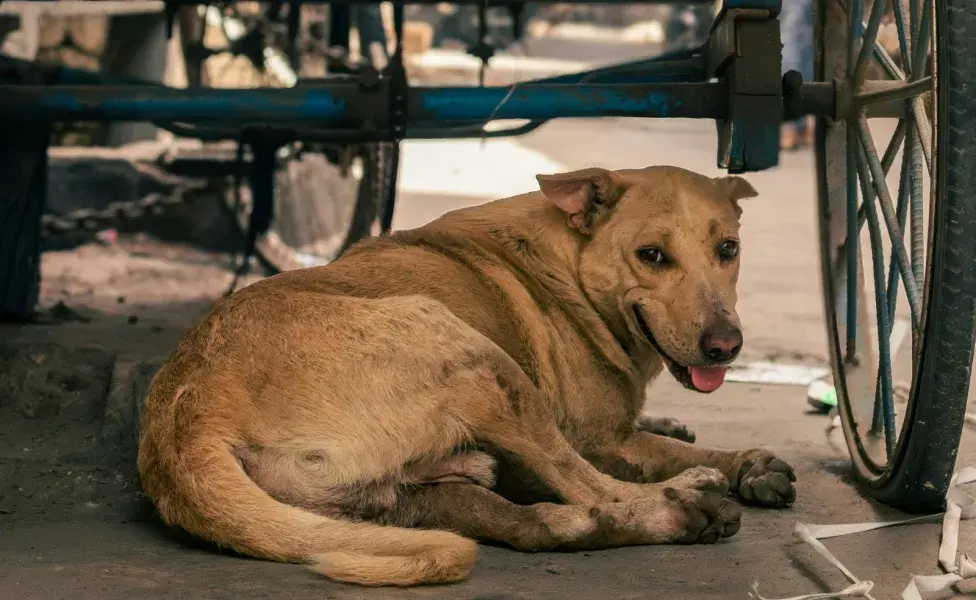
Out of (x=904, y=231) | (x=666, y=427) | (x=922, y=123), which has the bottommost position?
(x=666, y=427)

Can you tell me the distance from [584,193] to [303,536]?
1.22 meters

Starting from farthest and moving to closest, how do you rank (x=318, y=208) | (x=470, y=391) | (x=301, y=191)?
(x=318, y=208) < (x=301, y=191) < (x=470, y=391)

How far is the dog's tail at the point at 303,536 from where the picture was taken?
248 centimetres

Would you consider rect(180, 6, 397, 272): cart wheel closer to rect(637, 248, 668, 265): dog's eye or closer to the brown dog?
the brown dog

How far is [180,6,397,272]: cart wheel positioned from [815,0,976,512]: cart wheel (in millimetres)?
2296

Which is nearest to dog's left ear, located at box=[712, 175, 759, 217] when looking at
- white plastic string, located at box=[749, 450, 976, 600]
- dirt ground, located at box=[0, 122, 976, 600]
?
dirt ground, located at box=[0, 122, 976, 600]

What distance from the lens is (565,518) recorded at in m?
2.83

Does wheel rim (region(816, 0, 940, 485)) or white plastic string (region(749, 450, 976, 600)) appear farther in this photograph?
wheel rim (region(816, 0, 940, 485))

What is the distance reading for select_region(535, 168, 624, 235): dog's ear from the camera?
3.26 meters

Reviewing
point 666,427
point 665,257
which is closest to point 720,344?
point 665,257

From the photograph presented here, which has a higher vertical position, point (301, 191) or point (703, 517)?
point (703, 517)

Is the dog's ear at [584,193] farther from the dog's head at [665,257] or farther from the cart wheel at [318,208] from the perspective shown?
the cart wheel at [318,208]

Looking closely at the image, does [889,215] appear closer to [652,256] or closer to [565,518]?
[652,256]

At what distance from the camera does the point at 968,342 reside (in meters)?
2.74
